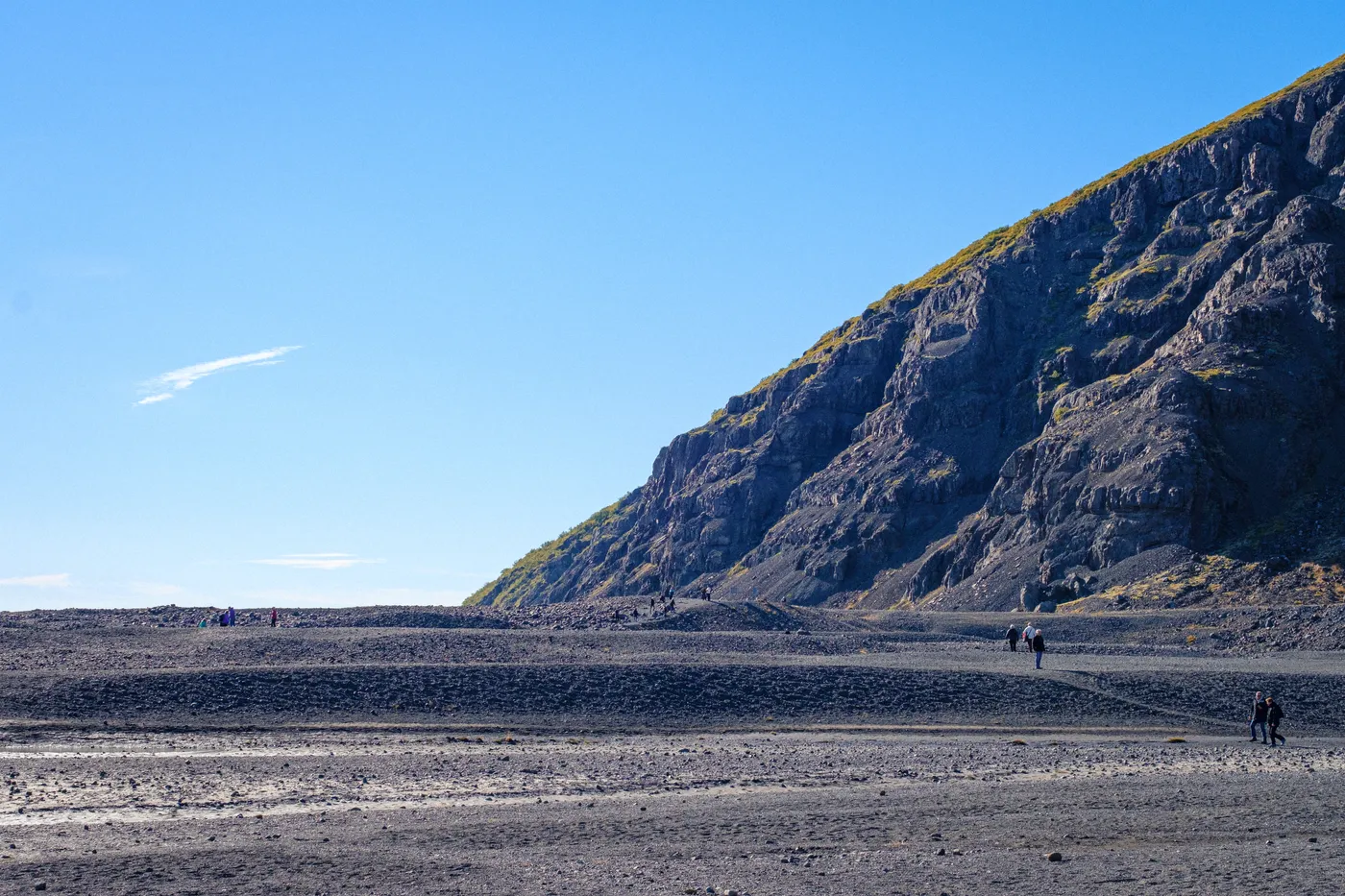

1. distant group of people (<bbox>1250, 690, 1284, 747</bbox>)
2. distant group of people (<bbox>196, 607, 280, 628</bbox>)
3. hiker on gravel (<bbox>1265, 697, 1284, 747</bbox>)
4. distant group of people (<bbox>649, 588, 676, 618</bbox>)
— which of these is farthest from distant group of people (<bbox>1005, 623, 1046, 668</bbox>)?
distant group of people (<bbox>196, 607, 280, 628</bbox>)

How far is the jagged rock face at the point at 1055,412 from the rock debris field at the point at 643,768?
125 feet

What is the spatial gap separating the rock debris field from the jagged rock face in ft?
125

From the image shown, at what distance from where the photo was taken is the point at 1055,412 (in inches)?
4028

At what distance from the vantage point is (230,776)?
23.2 metres

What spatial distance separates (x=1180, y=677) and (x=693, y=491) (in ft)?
312

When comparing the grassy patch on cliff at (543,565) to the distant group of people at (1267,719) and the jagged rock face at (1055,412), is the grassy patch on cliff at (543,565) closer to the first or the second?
the jagged rock face at (1055,412)

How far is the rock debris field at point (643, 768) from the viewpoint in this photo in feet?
52.3

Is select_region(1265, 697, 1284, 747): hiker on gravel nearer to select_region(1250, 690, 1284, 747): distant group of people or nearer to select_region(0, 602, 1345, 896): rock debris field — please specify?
select_region(1250, 690, 1284, 747): distant group of people

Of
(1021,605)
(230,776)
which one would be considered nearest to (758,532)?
(1021,605)

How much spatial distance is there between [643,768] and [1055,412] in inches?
3304

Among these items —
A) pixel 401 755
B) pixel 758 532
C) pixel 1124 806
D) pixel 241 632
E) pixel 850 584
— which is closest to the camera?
pixel 1124 806

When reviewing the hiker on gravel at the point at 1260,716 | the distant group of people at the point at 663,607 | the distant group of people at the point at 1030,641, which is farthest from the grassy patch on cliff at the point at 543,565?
the hiker on gravel at the point at 1260,716

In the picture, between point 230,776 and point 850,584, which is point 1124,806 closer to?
point 230,776

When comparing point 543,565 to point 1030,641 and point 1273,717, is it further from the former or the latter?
point 1273,717
